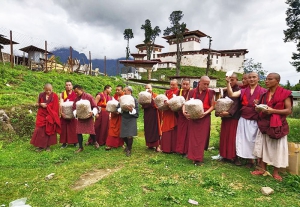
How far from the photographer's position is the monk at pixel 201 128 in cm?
516

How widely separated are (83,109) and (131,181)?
247cm

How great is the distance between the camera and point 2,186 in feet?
13.1

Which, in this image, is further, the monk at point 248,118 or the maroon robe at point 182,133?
the maroon robe at point 182,133

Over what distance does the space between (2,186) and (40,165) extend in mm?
1162

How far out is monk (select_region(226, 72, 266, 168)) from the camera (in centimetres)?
483

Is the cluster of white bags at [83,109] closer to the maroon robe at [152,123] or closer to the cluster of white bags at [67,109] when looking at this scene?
the cluster of white bags at [67,109]

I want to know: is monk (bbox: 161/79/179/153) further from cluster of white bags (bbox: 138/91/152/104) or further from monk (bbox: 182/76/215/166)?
monk (bbox: 182/76/215/166)

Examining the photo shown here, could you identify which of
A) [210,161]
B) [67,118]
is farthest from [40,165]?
[210,161]

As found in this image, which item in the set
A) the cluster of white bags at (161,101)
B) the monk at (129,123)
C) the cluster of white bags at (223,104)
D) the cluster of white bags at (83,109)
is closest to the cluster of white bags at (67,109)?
the cluster of white bags at (83,109)

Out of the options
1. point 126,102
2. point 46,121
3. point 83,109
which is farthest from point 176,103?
point 46,121

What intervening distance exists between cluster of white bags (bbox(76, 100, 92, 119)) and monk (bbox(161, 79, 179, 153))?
197 centimetres

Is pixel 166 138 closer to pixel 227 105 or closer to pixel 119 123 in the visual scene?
pixel 119 123

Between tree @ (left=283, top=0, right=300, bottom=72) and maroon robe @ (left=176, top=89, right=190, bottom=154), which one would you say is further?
tree @ (left=283, top=0, right=300, bottom=72)

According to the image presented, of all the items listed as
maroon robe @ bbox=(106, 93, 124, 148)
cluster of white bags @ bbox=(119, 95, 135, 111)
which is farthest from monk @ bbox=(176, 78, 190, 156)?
maroon robe @ bbox=(106, 93, 124, 148)
